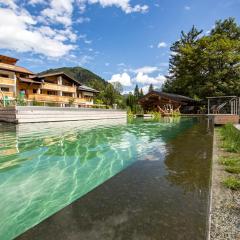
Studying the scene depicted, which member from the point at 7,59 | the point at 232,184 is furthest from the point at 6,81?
the point at 232,184

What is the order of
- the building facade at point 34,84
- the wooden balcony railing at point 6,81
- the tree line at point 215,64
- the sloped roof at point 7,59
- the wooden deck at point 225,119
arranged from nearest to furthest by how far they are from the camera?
1. the wooden deck at point 225,119
2. the wooden balcony railing at point 6,81
3. the building facade at point 34,84
4. the sloped roof at point 7,59
5. the tree line at point 215,64

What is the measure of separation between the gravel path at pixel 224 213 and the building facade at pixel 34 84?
2190 centimetres

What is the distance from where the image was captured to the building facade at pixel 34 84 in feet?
89.8

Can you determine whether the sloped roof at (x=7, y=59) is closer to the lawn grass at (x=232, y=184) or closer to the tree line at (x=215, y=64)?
the tree line at (x=215, y=64)

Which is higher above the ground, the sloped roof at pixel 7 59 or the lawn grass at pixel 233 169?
the sloped roof at pixel 7 59

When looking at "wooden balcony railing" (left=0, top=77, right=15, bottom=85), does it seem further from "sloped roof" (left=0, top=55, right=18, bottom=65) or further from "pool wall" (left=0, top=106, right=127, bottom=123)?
"pool wall" (left=0, top=106, right=127, bottom=123)

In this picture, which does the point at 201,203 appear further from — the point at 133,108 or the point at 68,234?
the point at 133,108

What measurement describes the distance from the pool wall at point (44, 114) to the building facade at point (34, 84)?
7.63ft

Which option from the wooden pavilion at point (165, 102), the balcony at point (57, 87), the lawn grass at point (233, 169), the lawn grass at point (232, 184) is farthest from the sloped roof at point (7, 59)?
the lawn grass at point (232, 184)

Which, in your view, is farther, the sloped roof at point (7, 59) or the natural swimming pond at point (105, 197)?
the sloped roof at point (7, 59)

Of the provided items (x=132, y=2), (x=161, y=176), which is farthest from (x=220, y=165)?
(x=132, y=2)

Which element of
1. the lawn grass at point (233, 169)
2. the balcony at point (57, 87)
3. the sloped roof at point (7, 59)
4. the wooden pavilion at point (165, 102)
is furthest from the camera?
the wooden pavilion at point (165, 102)

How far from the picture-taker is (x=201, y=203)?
2848 millimetres

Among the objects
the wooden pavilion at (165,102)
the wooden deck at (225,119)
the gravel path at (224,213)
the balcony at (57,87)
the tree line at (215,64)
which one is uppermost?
the tree line at (215,64)
